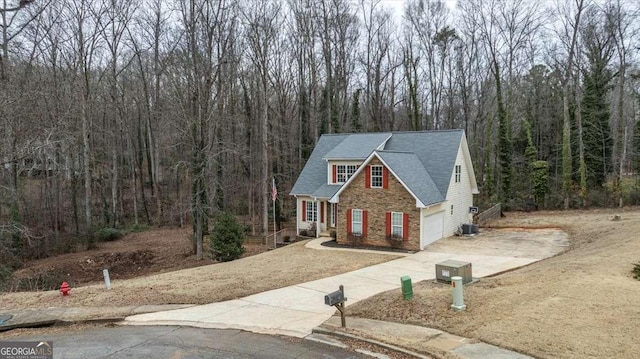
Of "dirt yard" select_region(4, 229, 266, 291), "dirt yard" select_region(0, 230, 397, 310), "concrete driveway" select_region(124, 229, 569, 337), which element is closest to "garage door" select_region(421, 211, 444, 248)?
"concrete driveway" select_region(124, 229, 569, 337)

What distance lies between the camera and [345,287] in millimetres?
13453

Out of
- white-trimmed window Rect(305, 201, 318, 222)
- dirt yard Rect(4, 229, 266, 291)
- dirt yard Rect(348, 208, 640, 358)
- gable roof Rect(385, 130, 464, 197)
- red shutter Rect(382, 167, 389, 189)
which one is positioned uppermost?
gable roof Rect(385, 130, 464, 197)

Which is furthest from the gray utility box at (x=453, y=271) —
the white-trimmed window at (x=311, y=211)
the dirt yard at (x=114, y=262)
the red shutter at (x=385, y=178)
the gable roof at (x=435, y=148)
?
the white-trimmed window at (x=311, y=211)

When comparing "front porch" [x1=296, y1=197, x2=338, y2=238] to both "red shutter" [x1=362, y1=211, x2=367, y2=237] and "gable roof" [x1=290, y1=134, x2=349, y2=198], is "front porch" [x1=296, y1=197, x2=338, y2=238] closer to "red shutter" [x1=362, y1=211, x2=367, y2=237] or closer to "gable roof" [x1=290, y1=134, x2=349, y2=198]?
"gable roof" [x1=290, y1=134, x2=349, y2=198]

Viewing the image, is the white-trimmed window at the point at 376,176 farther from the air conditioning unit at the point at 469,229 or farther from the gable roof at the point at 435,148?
the air conditioning unit at the point at 469,229

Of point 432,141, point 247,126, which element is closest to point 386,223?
point 432,141

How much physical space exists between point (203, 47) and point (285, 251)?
1266 centimetres

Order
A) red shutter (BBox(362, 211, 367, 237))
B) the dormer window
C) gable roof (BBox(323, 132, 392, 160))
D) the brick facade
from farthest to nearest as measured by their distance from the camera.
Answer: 1. the dormer window
2. gable roof (BBox(323, 132, 392, 160))
3. red shutter (BBox(362, 211, 367, 237))
4. the brick facade

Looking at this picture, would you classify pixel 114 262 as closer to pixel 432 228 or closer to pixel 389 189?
pixel 389 189

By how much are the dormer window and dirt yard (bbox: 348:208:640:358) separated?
12.9 m

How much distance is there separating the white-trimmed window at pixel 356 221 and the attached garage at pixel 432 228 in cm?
323

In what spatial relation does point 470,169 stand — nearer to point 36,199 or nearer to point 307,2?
point 307,2

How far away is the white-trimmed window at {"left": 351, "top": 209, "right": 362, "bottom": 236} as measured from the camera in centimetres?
2205

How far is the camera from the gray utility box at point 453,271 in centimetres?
1230
